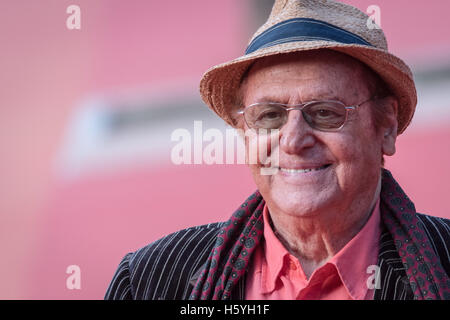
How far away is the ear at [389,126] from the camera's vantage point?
2.23 metres

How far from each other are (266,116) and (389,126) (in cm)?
45

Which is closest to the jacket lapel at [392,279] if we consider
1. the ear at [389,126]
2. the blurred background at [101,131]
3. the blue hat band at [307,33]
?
the ear at [389,126]

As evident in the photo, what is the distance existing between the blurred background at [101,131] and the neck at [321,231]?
72.0 inches

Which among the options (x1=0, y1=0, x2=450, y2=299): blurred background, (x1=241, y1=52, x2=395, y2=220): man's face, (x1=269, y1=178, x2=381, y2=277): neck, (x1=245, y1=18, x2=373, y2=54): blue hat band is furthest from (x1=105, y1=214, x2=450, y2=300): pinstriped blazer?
(x1=0, y1=0, x2=450, y2=299): blurred background

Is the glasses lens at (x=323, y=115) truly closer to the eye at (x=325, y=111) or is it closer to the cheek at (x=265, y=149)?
the eye at (x=325, y=111)

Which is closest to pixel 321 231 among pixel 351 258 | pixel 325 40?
pixel 351 258

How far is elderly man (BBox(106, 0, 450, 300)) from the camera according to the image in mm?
2057

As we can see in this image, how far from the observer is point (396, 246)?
206 cm

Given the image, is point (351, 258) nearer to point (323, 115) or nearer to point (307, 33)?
point (323, 115)

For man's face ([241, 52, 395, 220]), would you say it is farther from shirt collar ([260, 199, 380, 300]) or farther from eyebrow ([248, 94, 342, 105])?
shirt collar ([260, 199, 380, 300])

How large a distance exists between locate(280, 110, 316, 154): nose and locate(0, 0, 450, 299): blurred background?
1958 millimetres
